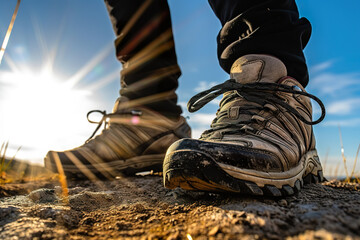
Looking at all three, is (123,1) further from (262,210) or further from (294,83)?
(262,210)

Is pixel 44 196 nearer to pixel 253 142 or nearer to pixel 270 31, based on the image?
pixel 253 142

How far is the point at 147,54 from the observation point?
2.22 m

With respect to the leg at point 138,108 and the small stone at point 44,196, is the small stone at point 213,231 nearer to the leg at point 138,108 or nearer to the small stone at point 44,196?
the small stone at point 44,196

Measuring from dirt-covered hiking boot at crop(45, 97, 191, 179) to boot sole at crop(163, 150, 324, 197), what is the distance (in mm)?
1104

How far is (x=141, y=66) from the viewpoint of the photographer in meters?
2.21

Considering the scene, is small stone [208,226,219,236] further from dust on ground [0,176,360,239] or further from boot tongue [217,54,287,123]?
boot tongue [217,54,287,123]

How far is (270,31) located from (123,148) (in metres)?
1.43

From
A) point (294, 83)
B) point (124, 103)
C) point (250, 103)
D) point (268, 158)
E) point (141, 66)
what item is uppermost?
point (141, 66)

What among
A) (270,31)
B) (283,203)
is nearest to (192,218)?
(283,203)

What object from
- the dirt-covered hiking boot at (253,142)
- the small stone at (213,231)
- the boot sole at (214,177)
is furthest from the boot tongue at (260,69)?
the small stone at (213,231)

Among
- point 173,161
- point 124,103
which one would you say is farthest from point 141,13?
point 173,161

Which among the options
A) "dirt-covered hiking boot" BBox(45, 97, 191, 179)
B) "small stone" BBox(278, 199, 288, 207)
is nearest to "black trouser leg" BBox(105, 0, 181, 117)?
"dirt-covered hiking boot" BBox(45, 97, 191, 179)

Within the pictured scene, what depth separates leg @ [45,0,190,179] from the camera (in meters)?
1.95

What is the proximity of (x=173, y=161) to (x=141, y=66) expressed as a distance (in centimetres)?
152
